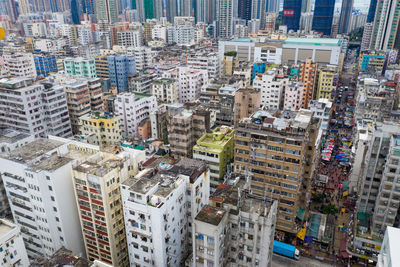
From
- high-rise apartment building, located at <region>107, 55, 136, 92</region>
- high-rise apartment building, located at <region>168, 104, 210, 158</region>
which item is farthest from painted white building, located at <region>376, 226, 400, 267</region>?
high-rise apartment building, located at <region>107, 55, 136, 92</region>

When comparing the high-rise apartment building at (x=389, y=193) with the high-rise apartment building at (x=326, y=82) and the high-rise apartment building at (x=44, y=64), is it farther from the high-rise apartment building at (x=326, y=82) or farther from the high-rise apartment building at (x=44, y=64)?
the high-rise apartment building at (x=44, y=64)

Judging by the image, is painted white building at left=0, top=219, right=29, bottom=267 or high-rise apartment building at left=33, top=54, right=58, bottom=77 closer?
painted white building at left=0, top=219, right=29, bottom=267

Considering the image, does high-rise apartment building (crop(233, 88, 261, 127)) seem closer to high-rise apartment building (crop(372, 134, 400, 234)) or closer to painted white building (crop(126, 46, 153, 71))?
high-rise apartment building (crop(372, 134, 400, 234))

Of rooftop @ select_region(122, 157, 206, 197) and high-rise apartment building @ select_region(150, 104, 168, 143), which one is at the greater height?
rooftop @ select_region(122, 157, 206, 197)

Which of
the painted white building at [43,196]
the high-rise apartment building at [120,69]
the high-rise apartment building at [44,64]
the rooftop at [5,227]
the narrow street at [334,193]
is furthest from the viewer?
the high-rise apartment building at [44,64]

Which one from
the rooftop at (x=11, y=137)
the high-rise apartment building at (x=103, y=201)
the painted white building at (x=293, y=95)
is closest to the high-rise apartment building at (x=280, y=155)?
the high-rise apartment building at (x=103, y=201)

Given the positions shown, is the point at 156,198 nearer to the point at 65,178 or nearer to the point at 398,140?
the point at 65,178
